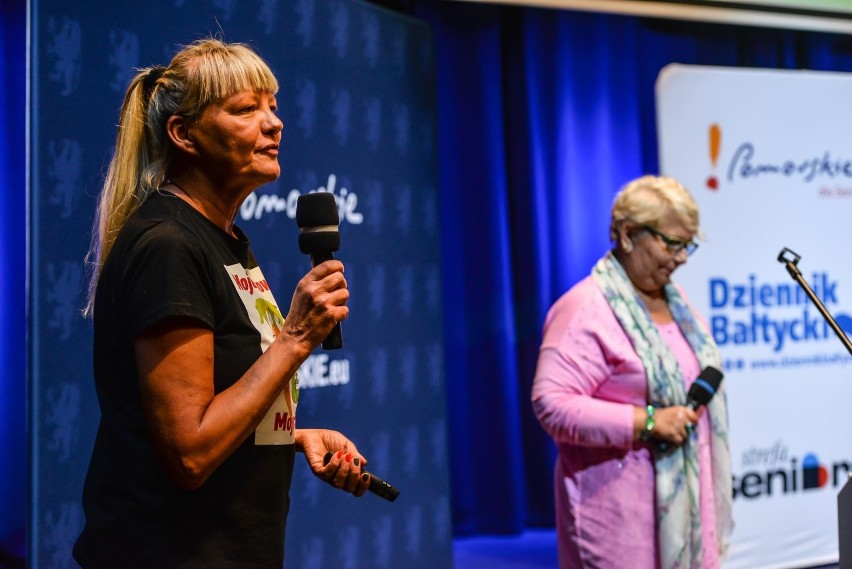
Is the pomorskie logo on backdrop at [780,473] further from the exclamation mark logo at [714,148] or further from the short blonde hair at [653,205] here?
the short blonde hair at [653,205]

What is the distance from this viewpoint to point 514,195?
5.21 meters

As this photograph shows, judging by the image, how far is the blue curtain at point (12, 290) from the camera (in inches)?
145

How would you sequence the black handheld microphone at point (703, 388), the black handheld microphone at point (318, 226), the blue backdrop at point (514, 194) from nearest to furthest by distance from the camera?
the black handheld microphone at point (318, 226)
the black handheld microphone at point (703, 388)
the blue backdrop at point (514, 194)

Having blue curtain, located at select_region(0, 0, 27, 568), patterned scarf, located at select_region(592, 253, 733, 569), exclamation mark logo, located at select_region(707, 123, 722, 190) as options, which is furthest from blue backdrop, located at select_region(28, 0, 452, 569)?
blue curtain, located at select_region(0, 0, 27, 568)

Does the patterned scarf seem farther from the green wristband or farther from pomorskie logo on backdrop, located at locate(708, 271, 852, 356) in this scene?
pomorskie logo on backdrop, located at locate(708, 271, 852, 356)

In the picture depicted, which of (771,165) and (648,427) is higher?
(771,165)

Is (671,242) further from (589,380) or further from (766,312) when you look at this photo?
(766,312)

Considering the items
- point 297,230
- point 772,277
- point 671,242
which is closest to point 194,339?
point 671,242

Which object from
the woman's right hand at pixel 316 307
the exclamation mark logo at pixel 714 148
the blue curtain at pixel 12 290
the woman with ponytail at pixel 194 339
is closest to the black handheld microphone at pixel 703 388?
the woman with ponytail at pixel 194 339

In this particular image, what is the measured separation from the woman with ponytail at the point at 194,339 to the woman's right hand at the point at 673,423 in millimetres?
1152

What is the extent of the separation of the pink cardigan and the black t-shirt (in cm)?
123

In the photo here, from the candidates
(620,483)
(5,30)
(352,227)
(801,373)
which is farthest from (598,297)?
(5,30)

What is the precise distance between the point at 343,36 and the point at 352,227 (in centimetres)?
64

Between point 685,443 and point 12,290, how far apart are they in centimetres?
260
